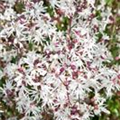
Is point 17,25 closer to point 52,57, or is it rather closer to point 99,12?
point 52,57

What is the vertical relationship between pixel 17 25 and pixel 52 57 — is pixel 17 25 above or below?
above

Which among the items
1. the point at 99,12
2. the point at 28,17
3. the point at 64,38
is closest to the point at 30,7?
the point at 28,17

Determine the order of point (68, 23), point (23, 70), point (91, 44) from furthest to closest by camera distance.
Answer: point (68, 23) → point (91, 44) → point (23, 70)

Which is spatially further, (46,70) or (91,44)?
(91,44)

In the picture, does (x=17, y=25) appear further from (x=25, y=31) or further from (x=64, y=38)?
(x=64, y=38)

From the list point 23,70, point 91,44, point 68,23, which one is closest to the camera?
point 23,70

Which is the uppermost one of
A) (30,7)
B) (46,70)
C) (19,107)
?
(30,7)
